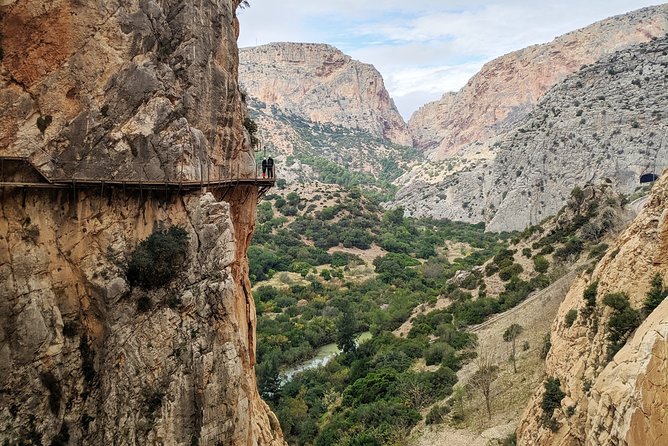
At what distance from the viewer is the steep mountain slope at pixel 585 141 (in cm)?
8300

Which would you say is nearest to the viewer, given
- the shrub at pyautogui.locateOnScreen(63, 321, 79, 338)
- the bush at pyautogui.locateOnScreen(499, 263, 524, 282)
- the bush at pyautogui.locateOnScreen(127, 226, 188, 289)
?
the shrub at pyautogui.locateOnScreen(63, 321, 79, 338)

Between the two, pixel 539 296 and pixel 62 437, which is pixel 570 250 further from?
pixel 62 437

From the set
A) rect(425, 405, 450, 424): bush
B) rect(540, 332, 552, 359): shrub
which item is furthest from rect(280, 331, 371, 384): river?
rect(540, 332, 552, 359): shrub

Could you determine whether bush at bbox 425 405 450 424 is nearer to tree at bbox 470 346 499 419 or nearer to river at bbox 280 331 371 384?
tree at bbox 470 346 499 419

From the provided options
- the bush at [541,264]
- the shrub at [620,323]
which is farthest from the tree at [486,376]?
the bush at [541,264]

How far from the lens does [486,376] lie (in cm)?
2781

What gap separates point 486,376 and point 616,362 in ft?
46.0

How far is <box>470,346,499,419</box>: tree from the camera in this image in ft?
87.8

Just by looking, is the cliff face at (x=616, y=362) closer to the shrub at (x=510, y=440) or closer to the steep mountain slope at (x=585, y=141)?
the shrub at (x=510, y=440)

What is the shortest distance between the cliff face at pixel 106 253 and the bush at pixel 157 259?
0.80 ft

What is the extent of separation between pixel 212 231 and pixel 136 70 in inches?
210

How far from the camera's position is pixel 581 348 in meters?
19.3

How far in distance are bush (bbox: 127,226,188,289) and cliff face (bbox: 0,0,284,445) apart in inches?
9.6

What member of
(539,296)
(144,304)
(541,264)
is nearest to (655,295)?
(144,304)
